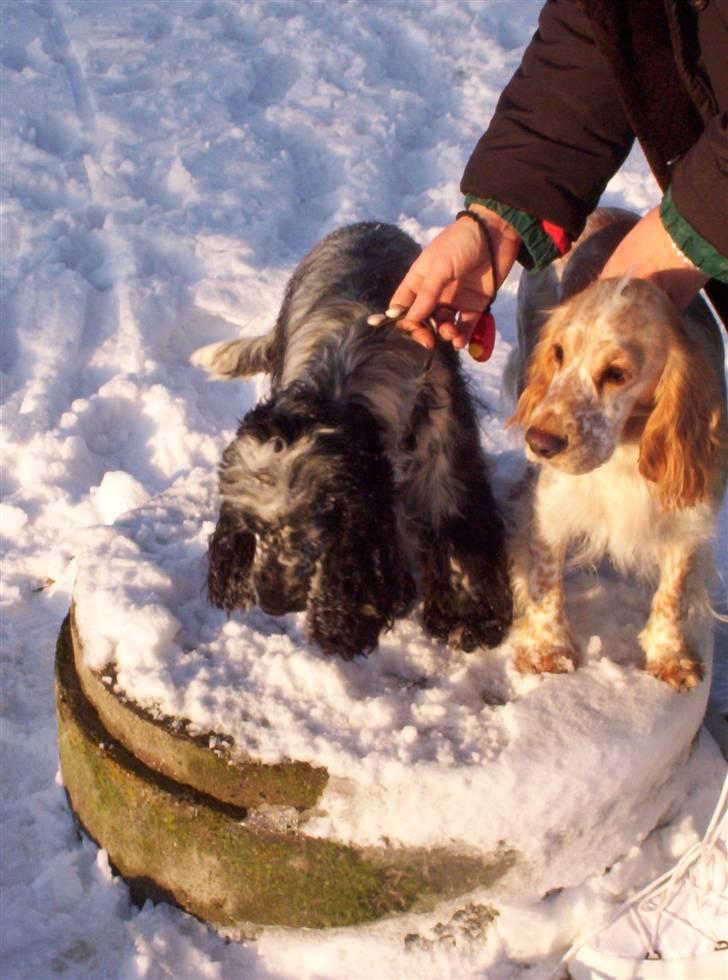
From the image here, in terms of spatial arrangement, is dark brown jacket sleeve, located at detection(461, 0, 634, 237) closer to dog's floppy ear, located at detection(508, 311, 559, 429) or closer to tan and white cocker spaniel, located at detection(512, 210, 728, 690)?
tan and white cocker spaniel, located at detection(512, 210, 728, 690)

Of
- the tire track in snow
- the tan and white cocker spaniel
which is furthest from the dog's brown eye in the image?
the tire track in snow

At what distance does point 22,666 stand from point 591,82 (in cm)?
275

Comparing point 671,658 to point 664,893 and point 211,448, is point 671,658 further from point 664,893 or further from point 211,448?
point 211,448

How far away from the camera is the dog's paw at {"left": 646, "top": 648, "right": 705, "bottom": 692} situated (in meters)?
3.04

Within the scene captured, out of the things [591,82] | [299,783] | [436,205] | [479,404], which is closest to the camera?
[299,783]

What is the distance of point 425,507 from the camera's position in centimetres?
329

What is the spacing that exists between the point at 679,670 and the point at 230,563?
1.27 metres

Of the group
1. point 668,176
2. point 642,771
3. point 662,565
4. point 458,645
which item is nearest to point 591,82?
point 668,176

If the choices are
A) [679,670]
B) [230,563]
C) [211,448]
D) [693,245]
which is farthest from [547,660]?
[211,448]

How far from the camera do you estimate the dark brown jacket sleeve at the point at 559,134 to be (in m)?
3.01

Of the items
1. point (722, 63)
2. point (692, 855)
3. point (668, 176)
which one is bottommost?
point (692, 855)

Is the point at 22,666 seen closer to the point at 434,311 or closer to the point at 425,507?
the point at 425,507

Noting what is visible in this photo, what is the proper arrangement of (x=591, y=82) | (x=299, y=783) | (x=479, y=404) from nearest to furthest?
1. (x=299, y=783)
2. (x=591, y=82)
3. (x=479, y=404)

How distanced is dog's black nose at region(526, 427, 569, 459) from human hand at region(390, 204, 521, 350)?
647 millimetres
